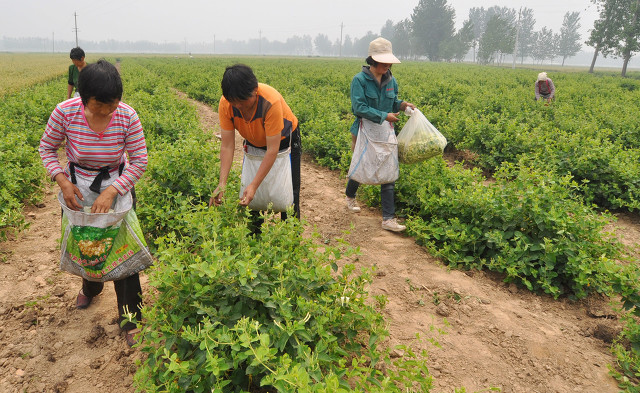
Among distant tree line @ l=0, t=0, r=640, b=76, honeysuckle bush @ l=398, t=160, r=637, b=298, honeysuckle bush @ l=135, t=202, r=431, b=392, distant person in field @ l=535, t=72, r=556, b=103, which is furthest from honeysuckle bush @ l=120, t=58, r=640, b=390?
distant tree line @ l=0, t=0, r=640, b=76

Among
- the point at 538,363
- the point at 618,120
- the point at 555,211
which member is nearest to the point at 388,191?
the point at 555,211

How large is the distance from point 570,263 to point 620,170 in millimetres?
2886

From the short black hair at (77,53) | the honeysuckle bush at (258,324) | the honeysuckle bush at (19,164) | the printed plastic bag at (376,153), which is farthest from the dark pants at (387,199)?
the short black hair at (77,53)

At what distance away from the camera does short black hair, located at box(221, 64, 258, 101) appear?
2570 mm

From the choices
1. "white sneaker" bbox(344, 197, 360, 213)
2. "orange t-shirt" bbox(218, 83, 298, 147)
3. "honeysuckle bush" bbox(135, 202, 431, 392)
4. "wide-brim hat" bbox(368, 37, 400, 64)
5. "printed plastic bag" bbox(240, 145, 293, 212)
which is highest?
"wide-brim hat" bbox(368, 37, 400, 64)

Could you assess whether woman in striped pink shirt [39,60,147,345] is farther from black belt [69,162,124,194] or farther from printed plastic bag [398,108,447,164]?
printed plastic bag [398,108,447,164]

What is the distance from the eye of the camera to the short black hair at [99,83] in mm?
2137

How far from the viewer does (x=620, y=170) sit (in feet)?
17.9

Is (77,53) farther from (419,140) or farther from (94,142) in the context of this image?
(419,140)

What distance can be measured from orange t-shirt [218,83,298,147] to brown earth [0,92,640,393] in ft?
2.93

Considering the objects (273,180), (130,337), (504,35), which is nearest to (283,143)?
(273,180)

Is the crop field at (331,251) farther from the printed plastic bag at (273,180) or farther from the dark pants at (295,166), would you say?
the dark pants at (295,166)

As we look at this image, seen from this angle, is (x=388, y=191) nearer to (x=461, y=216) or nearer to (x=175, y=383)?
(x=461, y=216)

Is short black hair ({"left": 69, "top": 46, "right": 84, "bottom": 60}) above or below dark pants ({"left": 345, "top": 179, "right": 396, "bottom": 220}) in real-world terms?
above
